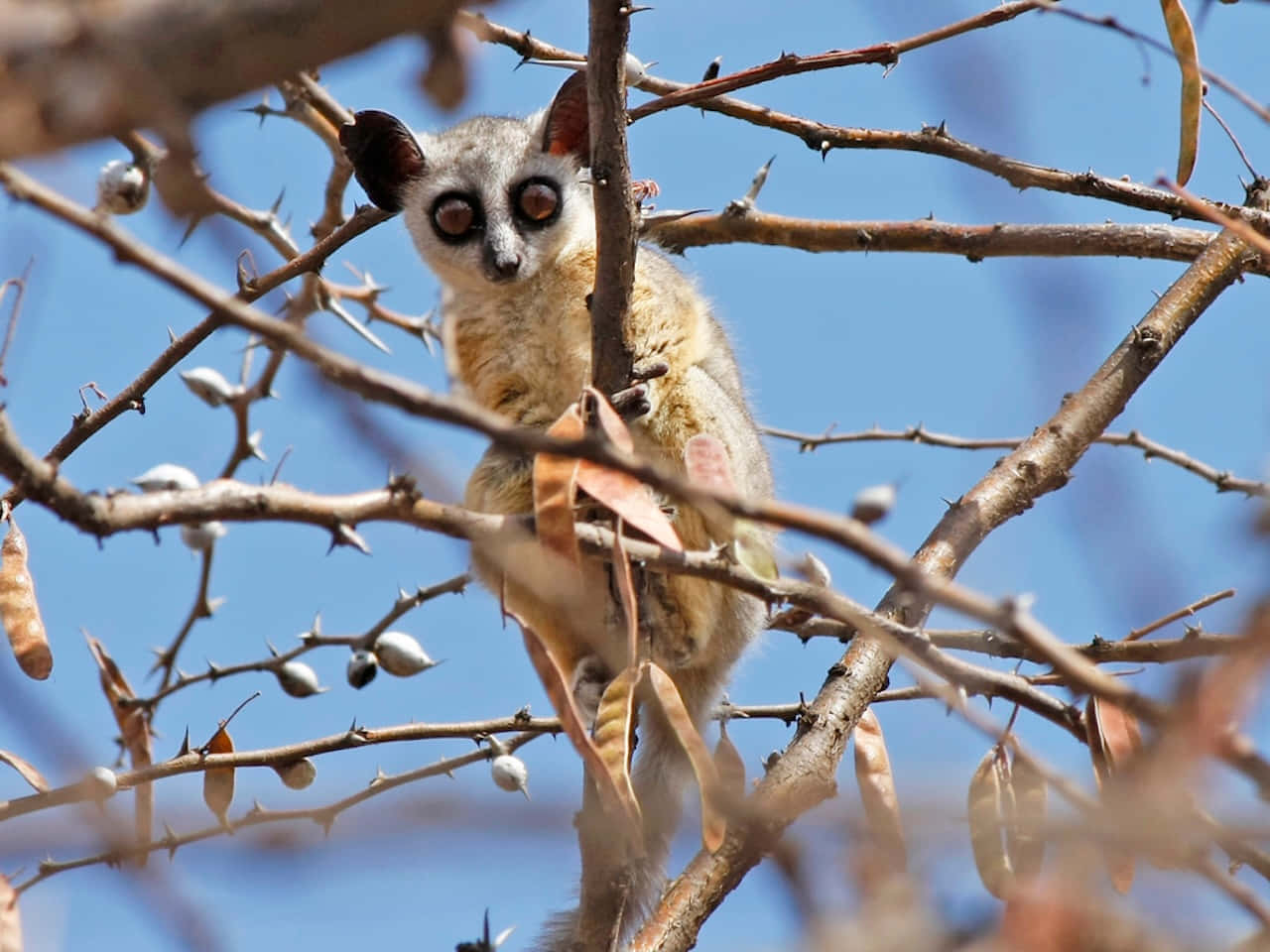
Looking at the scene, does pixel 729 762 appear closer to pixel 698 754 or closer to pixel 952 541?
pixel 698 754

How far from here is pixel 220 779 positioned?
4082mm

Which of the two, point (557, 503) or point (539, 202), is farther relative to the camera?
point (539, 202)

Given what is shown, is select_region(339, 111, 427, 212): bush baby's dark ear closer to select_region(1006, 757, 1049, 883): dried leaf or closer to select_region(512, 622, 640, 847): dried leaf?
select_region(512, 622, 640, 847): dried leaf

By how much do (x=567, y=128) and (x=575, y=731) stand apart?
13.7ft

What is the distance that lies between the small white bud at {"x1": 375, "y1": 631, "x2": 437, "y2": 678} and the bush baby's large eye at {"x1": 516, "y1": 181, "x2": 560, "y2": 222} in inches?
82.3

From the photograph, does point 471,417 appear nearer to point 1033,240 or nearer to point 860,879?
point 860,879

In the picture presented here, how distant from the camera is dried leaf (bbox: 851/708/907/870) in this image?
1.53 metres

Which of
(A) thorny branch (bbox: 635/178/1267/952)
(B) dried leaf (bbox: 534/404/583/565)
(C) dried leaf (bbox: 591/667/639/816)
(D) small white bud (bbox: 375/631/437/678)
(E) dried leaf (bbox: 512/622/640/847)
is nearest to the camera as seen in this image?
(E) dried leaf (bbox: 512/622/640/847)

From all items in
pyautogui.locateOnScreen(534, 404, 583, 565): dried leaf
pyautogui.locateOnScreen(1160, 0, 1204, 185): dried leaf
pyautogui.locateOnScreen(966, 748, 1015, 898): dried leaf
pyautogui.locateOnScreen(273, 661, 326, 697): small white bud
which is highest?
pyautogui.locateOnScreen(1160, 0, 1204, 185): dried leaf

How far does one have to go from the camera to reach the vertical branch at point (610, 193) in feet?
10.7

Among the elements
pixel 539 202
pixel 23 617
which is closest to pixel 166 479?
pixel 23 617

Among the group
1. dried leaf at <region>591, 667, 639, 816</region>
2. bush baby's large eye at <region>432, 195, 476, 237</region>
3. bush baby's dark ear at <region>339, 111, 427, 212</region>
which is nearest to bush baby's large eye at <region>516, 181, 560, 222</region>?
bush baby's large eye at <region>432, 195, 476, 237</region>

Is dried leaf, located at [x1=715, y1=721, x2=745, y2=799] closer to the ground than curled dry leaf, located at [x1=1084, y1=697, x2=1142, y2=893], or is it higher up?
higher up

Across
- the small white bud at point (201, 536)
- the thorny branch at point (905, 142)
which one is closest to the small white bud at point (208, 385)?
the small white bud at point (201, 536)
